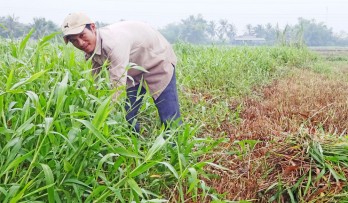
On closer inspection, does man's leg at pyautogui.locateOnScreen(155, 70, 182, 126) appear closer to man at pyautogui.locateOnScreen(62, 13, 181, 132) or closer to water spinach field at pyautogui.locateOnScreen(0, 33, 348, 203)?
man at pyautogui.locateOnScreen(62, 13, 181, 132)

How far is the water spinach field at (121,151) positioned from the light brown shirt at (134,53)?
0.48 ft

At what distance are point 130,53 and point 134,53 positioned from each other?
0.12ft

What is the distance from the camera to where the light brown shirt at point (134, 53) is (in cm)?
245

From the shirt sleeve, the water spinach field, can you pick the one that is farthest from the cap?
the shirt sleeve

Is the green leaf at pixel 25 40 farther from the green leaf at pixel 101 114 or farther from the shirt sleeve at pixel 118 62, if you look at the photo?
the green leaf at pixel 101 114

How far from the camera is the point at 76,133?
1.54 metres

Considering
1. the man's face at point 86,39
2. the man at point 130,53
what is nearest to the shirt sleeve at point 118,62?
the man at point 130,53

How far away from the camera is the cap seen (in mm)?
2295

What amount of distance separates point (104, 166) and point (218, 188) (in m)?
0.60

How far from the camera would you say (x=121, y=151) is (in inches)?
62.2

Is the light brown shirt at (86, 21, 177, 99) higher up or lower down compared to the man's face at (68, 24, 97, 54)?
lower down

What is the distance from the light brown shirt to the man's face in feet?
0.12

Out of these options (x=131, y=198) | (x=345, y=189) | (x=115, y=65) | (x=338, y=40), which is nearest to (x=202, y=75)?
(x=115, y=65)

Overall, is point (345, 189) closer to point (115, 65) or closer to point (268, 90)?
point (115, 65)
